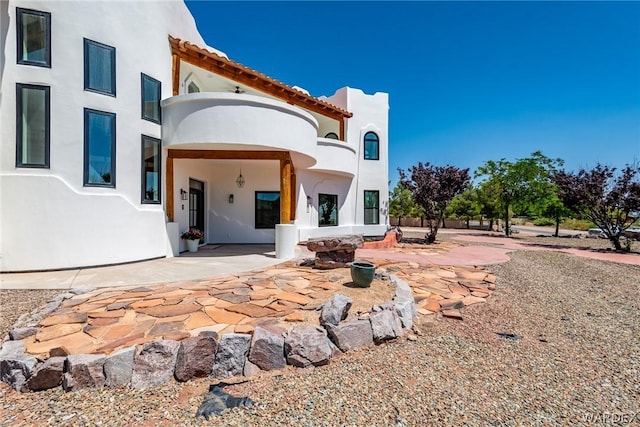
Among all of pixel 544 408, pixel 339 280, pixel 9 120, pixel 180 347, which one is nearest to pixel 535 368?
pixel 544 408

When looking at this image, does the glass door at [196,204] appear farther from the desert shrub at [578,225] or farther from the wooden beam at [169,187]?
the desert shrub at [578,225]

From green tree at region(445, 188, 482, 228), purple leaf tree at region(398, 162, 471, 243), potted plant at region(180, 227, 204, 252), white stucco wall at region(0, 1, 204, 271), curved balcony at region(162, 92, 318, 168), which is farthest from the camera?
green tree at region(445, 188, 482, 228)

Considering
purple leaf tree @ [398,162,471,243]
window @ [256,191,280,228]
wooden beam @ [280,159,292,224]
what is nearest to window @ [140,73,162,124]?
wooden beam @ [280,159,292,224]

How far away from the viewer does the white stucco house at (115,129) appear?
7.10 m

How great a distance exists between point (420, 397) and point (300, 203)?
1119 cm

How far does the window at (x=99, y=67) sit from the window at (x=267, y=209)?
6.59 meters

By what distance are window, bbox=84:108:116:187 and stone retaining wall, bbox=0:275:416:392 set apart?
5.27m

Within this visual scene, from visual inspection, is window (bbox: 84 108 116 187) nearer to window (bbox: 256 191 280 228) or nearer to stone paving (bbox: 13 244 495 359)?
stone paving (bbox: 13 244 495 359)

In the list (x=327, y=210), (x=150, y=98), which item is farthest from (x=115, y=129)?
(x=327, y=210)

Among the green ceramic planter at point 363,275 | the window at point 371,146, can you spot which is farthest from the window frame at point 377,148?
the green ceramic planter at point 363,275

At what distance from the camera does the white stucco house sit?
710cm

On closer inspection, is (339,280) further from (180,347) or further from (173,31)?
(173,31)

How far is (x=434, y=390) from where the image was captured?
120 inches

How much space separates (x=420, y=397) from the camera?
2930 mm
